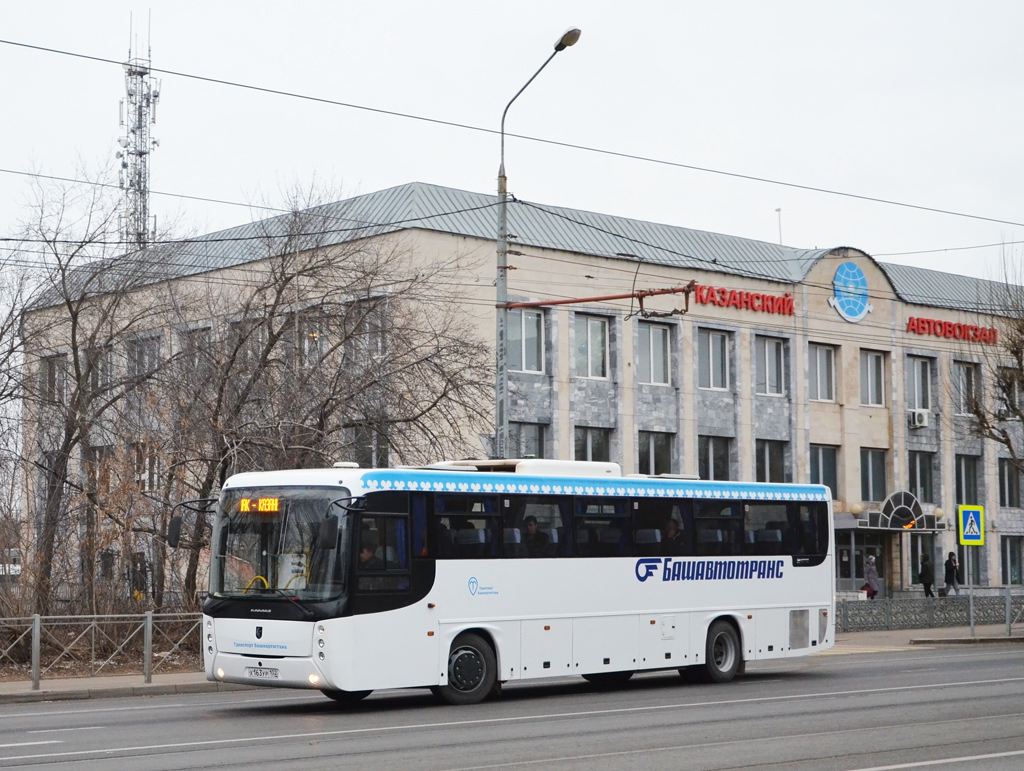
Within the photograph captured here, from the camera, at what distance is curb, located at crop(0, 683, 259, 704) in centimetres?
1964

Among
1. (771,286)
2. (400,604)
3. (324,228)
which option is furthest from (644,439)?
(400,604)

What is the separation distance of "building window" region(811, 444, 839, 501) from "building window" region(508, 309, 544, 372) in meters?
13.1

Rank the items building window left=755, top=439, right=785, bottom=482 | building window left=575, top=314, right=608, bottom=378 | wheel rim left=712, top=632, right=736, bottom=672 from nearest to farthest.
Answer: wheel rim left=712, top=632, right=736, bottom=672 → building window left=575, top=314, right=608, bottom=378 → building window left=755, top=439, right=785, bottom=482

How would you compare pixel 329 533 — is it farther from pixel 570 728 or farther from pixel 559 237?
pixel 559 237

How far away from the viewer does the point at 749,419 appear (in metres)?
48.6

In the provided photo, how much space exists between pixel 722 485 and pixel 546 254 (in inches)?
857

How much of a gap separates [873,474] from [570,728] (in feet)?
131

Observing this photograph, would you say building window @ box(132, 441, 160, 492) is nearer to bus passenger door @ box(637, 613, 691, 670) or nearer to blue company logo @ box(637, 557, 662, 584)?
blue company logo @ box(637, 557, 662, 584)

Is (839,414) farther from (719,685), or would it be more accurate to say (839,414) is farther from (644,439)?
(719,685)

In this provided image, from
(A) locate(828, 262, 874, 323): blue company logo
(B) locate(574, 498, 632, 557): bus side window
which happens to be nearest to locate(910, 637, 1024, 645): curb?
(B) locate(574, 498, 632, 557): bus side window

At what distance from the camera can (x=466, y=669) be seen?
59.0 ft

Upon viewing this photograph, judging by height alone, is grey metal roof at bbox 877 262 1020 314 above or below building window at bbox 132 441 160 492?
above

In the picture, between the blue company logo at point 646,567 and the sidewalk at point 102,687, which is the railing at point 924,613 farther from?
the sidewalk at point 102,687

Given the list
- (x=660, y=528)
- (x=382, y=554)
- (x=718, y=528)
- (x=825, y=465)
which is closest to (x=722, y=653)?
(x=718, y=528)
